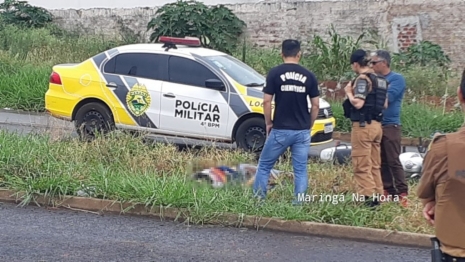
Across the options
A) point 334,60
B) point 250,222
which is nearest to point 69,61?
point 334,60

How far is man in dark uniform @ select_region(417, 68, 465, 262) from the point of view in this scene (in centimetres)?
357

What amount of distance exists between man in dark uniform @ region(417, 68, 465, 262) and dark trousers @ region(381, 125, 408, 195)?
4360mm

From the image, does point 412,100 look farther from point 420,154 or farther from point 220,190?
point 220,190

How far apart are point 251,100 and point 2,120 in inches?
247

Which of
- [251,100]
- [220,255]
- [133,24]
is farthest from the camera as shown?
[133,24]

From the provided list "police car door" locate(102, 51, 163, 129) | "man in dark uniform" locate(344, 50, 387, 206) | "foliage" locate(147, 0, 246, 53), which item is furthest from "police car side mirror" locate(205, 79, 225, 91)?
"foliage" locate(147, 0, 246, 53)

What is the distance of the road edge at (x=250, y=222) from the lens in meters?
6.91

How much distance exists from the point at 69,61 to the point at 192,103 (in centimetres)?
990

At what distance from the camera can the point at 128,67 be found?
39.1 ft

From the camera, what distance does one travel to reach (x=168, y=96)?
37.5 ft

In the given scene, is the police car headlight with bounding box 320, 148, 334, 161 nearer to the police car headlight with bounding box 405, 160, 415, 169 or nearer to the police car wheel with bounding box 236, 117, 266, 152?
the police car headlight with bounding box 405, 160, 415, 169

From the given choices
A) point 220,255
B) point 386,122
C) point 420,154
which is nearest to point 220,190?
point 220,255

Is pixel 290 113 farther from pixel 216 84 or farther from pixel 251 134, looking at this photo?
pixel 216 84

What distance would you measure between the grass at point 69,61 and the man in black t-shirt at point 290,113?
6685 millimetres
